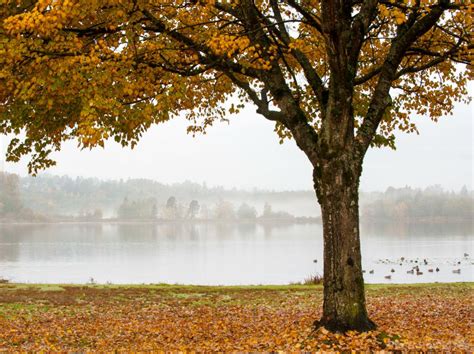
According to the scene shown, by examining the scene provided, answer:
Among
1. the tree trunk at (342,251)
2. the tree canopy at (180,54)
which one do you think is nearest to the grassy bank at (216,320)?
the tree trunk at (342,251)

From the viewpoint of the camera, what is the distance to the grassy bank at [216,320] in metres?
10.8

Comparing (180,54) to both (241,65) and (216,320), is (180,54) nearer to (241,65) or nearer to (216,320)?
(241,65)

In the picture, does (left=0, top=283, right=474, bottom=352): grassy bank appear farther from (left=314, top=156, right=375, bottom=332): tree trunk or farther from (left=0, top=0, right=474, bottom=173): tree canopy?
(left=0, top=0, right=474, bottom=173): tree canopy

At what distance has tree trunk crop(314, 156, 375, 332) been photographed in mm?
10953

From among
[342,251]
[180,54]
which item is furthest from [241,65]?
[342,251]

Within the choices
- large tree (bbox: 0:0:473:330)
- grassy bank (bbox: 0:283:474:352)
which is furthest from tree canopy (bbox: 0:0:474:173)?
grassy bank (bbox: 0:283:474:352)

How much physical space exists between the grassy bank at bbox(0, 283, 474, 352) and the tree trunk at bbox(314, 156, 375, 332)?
1.29 ft

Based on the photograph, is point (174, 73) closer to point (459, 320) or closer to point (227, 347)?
point (227, 347)

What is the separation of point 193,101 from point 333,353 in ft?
37.0

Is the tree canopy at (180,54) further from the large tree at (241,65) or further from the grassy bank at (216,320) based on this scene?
the grassy bank at (216,320)

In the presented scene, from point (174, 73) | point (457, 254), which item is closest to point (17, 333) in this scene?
point (174, 73)

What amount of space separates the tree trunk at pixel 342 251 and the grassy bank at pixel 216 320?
39 cm

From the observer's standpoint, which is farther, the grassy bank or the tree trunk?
the tree trunk

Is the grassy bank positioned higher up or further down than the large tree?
further down
